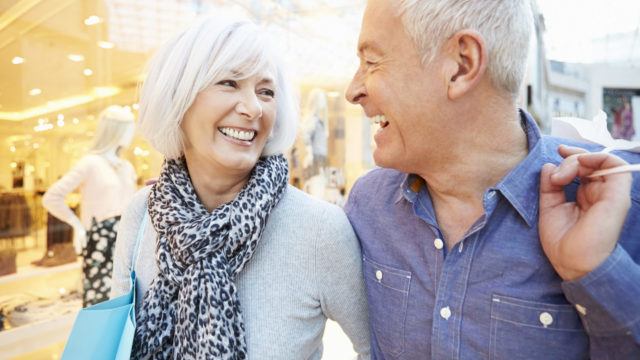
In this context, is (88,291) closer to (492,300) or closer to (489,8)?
(492,300)

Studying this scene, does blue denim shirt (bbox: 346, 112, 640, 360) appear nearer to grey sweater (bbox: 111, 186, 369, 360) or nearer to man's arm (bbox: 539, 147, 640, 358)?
man's arm (bbox: 539, 147, 640, 358)

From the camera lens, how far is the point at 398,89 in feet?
4.03

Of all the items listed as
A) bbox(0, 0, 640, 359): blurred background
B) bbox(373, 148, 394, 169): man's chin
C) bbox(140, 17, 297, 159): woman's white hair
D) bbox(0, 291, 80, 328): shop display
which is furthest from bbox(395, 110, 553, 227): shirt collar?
bbox(0, 291, 80, 328): shop display

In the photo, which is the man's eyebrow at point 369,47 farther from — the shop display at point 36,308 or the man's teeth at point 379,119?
the shop display at point 36,308

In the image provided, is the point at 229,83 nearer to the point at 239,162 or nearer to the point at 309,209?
the point at 239,162

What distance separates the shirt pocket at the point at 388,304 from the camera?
131 centimetres

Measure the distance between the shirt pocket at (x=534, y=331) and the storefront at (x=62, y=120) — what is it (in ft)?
7.15

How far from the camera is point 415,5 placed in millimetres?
1186

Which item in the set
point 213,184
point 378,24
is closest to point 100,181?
point 213,184

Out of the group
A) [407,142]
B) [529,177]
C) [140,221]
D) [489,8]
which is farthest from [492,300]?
[140,221]

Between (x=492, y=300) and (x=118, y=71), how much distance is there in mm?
4862

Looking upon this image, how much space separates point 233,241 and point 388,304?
501 millimetres

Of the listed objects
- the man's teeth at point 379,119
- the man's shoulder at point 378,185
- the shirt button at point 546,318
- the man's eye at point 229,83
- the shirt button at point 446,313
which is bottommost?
the shirt button at point 446,313

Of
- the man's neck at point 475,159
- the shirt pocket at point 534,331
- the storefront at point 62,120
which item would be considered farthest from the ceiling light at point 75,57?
the shirt pocket at point 534,331
